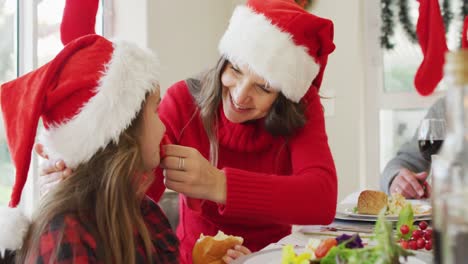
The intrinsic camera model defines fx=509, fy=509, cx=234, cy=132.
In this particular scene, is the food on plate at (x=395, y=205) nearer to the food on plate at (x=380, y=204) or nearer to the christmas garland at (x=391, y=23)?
the food on plate at (x=380, y=204)

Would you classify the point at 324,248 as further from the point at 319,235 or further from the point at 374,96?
the point at 374,96

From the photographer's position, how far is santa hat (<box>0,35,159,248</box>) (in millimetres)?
852

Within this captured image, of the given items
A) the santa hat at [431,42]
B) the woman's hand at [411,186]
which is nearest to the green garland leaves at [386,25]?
the santa hat at [431,42]

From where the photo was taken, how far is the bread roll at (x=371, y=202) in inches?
48.6

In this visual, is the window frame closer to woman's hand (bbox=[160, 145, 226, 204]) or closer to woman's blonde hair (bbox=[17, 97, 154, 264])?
woman's hand (bbox=[160, 145, 226, 204])

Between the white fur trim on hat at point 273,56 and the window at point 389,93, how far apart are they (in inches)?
74.4

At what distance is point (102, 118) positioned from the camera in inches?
34.3

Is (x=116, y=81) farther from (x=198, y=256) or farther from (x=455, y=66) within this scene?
(x=455, y=66)

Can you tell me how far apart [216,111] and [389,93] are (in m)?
1.97

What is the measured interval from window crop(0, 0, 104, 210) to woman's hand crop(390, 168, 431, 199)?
139 cm

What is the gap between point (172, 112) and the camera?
4.48ft

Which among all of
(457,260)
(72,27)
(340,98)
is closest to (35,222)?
(72,27)

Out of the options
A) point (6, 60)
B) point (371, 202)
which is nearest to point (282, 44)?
point (371, 202)

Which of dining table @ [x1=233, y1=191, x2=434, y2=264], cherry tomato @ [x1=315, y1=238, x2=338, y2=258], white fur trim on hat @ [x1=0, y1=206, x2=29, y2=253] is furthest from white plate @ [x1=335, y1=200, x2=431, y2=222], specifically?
white fur trim on hat @ [x1=0, y1=206, x2=29, y2=253]
